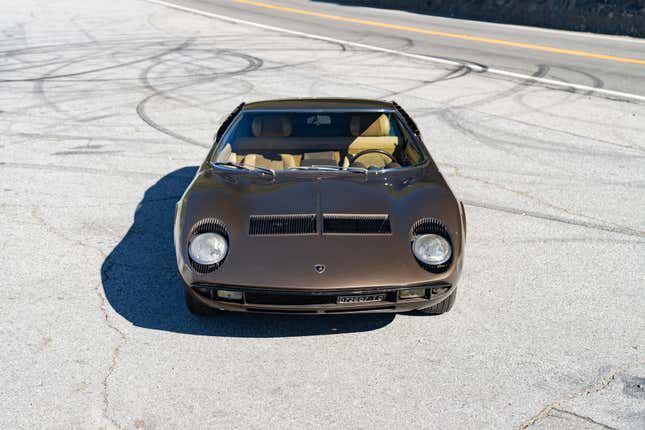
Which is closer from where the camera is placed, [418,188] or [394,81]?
[418,188]

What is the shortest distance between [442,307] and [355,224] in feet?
2.96

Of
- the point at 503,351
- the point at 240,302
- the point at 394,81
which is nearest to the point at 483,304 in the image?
the point at 503,351

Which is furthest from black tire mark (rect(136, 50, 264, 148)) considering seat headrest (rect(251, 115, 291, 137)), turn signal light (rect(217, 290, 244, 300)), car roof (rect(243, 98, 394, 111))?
turn signal light (rect(217, 290, 244, 300))

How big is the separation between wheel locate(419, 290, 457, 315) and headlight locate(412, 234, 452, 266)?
469mm

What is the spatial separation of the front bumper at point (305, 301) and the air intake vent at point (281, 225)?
48cm

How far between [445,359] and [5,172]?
6199mm

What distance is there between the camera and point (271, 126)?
246 inches

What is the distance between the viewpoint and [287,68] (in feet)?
50.5

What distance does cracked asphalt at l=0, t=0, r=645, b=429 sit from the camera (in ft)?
13.6

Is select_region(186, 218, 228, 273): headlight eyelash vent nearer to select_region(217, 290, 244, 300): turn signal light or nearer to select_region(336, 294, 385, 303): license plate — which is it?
select_region(217, 290, 244, 300): turn signal light

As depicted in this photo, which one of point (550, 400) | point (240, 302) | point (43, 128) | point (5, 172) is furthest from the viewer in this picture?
point (43, 128)

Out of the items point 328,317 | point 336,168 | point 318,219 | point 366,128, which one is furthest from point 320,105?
point 328,317

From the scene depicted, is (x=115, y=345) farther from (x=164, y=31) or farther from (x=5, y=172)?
(x=164, y=31)

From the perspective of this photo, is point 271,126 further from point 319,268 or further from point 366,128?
point 319,268
